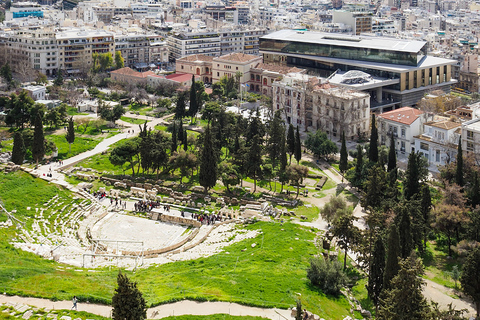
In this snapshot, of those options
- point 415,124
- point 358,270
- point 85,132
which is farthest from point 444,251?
point 85,132

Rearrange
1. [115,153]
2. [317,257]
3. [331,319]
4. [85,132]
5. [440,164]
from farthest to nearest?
[85,132]
[440,164]
[115,153]
[317,257]
[331,319]

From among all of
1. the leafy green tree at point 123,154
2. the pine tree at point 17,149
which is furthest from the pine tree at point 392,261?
the pine tree at point 17,149

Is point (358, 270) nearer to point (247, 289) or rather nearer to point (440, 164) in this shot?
point (247, 289)

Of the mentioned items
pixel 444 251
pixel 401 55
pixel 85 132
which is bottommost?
pixel 444 251

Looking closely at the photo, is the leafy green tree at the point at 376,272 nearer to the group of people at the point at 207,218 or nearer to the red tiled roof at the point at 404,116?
the group of people at the point at 207,218

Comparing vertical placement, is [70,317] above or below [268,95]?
below

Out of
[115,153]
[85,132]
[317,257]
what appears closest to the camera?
[317,257]

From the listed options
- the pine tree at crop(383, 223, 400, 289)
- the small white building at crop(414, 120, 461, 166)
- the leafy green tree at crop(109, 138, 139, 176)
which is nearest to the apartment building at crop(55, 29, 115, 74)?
the leafy green tree at crop(109, 138, 139, 176)
